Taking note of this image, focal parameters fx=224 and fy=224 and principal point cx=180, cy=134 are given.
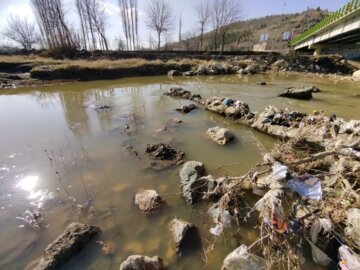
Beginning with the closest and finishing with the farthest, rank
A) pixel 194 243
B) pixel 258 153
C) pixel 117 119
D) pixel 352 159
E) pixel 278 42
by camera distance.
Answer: pixel 194 243, pixel 352 159, pixel 258 153, pixel 117 119, pixel 278 42

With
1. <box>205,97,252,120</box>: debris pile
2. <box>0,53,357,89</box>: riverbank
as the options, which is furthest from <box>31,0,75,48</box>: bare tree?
<box>205,97,252,120</box>: debris pile

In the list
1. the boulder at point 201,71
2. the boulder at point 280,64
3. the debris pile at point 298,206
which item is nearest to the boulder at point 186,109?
the debris pile at point 298,206

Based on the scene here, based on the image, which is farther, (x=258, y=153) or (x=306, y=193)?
(x=258, y=153)

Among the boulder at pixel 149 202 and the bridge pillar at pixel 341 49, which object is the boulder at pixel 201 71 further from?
the boulder at pixel 149 202

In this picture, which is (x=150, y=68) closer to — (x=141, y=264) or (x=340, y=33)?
(x=340, y=33)

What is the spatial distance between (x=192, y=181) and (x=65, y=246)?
6.52 ft

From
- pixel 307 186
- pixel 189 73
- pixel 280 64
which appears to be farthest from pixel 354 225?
pixel 280 64

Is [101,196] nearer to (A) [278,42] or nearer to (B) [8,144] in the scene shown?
(B) [8,144]

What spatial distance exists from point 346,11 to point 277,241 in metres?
17.3

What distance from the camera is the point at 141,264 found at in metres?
2.40

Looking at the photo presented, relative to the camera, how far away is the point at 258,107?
894cm

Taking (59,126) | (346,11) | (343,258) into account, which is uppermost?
(346,11)

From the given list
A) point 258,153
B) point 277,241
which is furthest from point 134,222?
point 258,153

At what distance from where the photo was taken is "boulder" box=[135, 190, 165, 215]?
3.34 metres
